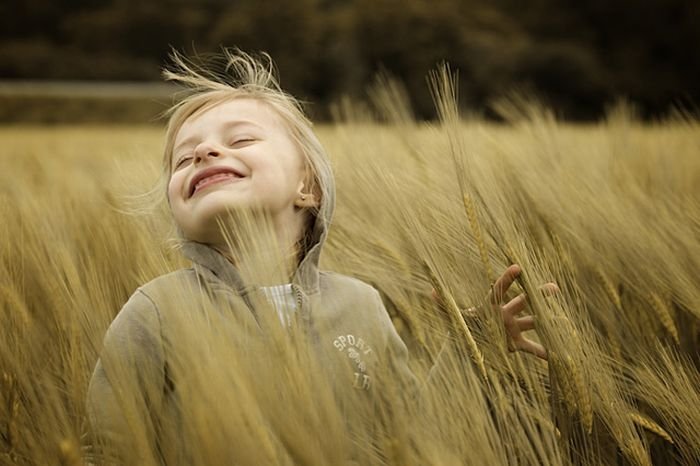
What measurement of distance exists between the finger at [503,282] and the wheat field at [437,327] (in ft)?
0.05

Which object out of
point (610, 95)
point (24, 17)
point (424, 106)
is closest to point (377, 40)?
point (424, 106)

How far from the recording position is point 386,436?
58 centimetres

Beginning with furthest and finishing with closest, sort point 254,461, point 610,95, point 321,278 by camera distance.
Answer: point 610,95
point 321,278
point 254,461

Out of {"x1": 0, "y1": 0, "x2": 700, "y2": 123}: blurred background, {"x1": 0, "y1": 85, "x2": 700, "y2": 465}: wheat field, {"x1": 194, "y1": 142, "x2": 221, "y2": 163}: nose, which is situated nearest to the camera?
{"x1": 0, "y1": 85, "x2": 700, "y2": 465}: wheat field

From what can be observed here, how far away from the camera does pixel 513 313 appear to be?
2.53 feet

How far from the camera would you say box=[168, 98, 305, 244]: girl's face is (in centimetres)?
77

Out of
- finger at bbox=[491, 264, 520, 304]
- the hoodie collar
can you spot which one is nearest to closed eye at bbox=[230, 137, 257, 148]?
the hoodie collar

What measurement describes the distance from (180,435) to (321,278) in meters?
0.31

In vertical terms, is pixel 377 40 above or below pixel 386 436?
above

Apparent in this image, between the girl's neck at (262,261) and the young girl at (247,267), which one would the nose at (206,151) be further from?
the girl's neck at (262,261)

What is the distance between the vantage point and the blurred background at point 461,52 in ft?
40.2

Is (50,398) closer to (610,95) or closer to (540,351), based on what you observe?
(540,351)

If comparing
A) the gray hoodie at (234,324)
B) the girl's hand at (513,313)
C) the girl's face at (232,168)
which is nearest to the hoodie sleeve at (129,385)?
the gray hoodie at (234,324)

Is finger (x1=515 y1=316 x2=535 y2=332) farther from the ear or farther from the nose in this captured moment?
the nose
